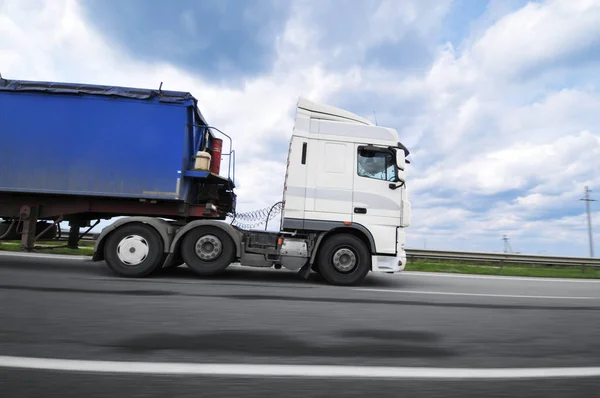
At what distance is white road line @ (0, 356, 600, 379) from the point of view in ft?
6.72

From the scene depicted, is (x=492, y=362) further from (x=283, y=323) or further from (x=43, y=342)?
(x=43, y=342)

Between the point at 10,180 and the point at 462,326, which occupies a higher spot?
the point at 10,180

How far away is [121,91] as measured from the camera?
24.0 ft

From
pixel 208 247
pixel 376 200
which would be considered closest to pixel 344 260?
pixel 376 200

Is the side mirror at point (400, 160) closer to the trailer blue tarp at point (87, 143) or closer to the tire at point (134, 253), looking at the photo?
the trailer blue tarp at point (87, 143)

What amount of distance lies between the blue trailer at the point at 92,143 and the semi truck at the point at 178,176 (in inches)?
0.8

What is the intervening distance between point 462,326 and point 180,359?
268cm

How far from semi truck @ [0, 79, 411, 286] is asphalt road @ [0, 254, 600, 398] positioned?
6.56 feet

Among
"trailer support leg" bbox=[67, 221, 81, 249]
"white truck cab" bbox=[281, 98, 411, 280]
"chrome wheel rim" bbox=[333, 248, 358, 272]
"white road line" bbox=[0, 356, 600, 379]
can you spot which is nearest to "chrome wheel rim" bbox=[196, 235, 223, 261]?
"white truck cab" bbox=[281, 98, 411, 280]

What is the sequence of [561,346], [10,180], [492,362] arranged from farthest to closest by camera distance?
[10,180] → [561,346] → [492,362]

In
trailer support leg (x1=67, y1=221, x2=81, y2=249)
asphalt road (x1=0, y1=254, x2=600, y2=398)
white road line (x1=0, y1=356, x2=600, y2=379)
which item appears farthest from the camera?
trailer support leg (x1=67, y1=221, x2=81, y2=249)

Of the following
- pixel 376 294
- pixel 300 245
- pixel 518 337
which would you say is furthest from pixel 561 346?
pixel 300 245

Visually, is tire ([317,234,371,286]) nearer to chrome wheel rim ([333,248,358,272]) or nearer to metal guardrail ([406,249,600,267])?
chrome wheel rim ([333,248,358,272])

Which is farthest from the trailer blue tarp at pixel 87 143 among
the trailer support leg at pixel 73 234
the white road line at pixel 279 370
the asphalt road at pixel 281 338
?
the white road line at pixel 279 370
